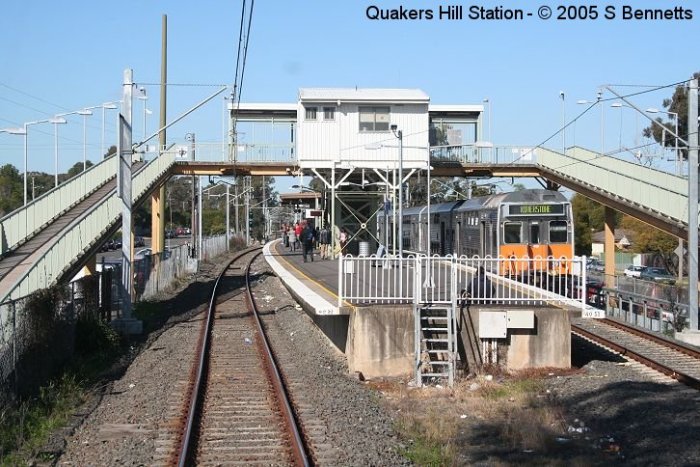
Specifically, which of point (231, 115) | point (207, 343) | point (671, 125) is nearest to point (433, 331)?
point (207, 343)

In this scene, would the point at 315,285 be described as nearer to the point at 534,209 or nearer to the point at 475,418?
the point at 534,209

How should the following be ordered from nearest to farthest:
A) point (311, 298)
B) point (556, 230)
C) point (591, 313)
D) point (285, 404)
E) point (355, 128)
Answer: point (285, 404)
point (591, 313)
point (311, 298)
point (556, 230)
point (355, 128)

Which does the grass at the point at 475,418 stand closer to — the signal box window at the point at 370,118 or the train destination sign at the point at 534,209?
the train destination sign at the point at 534,209

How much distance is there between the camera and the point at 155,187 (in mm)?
34938

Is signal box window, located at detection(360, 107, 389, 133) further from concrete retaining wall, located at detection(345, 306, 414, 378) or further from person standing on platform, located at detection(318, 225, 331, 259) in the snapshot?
concrete retaining wall, located at detection(345, 306, 414, 378)

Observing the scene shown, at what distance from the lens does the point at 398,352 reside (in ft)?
52.7

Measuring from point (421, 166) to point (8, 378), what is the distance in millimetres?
28589

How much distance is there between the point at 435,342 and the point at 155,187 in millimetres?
21329

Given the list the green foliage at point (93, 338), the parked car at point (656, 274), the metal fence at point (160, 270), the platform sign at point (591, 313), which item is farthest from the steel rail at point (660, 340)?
the parked car at point (656, 274)

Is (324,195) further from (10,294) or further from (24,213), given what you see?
(10,294)

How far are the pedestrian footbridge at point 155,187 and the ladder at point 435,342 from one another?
6806 millimetres

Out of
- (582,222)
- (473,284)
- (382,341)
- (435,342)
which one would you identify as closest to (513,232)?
(473,284)

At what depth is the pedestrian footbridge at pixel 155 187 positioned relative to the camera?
18.5 meters

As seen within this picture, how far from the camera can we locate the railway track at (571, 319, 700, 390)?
637 inches
